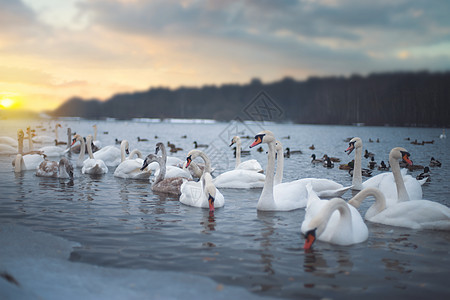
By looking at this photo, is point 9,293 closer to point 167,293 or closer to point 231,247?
point 167,293

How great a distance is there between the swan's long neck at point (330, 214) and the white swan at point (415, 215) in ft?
4.92

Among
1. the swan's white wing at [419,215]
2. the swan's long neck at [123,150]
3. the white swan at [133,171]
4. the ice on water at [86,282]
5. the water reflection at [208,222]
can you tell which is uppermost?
the swan's long neck at [123,150]

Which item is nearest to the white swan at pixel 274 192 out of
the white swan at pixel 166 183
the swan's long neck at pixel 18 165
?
the white swan at pixel 166 183

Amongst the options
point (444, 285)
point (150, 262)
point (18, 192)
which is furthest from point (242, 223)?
point (18, 192)

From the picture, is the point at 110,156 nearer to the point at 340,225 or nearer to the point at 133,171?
the point at 133,171

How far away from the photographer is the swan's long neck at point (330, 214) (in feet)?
19.9

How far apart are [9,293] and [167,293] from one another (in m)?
1.64

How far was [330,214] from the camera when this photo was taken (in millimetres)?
6273

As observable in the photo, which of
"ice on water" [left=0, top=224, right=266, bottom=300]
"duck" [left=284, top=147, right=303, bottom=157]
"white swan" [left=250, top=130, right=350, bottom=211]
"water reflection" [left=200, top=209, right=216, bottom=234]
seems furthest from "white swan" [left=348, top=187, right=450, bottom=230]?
"duck" [left=284, top=147, right=303, bottom=157]

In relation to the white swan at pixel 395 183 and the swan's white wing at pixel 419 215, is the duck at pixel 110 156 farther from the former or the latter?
the swan's white wing at pixel 419 215

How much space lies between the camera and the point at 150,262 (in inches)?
233

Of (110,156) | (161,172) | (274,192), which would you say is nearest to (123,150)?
(110,156)

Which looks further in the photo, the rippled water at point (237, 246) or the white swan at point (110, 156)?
the white swan at point (110, 156)

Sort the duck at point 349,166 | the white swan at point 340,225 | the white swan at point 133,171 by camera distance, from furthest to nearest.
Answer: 1. the duck at point 349,166
2. the white swan at point 133,171
3. the white swan at point 340,225
